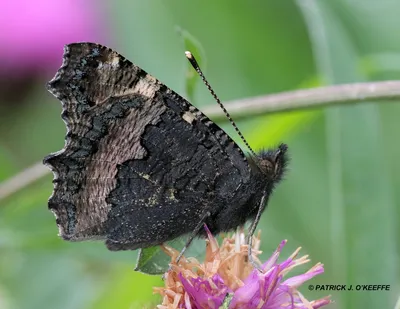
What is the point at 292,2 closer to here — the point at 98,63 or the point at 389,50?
the point at 389,50

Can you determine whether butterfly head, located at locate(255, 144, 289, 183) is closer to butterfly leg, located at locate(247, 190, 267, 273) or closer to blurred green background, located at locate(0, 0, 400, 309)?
butterfly leg, located at locate(247, 190, 267, 273)

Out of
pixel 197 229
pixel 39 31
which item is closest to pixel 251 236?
pixel 197 229

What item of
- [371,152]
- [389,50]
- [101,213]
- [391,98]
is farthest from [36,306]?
[389,50]

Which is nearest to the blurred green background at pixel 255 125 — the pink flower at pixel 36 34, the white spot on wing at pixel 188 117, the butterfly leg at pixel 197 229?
the pink flower at pixel 36 34

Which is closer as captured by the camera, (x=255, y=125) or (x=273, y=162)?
(x=273, y=162)

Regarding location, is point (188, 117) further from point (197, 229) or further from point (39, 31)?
point (39, 31)

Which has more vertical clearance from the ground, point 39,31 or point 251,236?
point 39,31

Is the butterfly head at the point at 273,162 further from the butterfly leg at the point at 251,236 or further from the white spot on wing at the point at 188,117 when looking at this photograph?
the white spot on wing at the point at 188,117

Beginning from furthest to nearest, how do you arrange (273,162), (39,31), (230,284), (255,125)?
(39,31) → (255,125) → (273,162) → (230,284)
